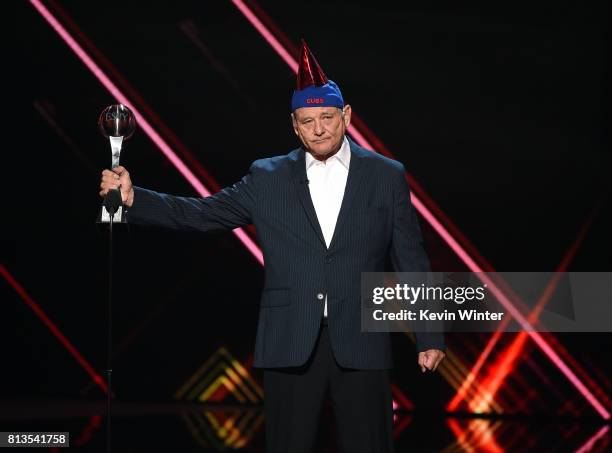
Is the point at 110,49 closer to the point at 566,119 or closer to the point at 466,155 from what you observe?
Answer: the point at 466,155

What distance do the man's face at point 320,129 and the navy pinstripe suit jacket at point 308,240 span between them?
5 centimetres

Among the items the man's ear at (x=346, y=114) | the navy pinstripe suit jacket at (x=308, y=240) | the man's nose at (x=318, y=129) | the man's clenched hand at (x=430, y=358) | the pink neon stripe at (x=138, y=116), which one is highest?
the pink neon stripe at (x=138, y=116)

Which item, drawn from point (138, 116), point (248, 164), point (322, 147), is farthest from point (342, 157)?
point (138, 116)

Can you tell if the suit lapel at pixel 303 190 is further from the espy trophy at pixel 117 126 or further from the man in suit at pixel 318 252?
the espy trophy at pixel 117 126

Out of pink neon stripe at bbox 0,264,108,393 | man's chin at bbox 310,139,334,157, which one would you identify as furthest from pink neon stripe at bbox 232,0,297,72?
man's chin at bbox 310,139,334,157

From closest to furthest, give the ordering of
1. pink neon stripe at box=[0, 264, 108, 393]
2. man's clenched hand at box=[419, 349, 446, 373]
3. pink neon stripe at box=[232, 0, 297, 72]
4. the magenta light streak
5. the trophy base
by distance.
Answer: the trophy base < man's clenched hand at box=[419, 349, 446, 373] < the magenta light streak < pink neon stripe at box=[232, 0, 297, 72] < pink neon stripe at box=[0, 264, 108, 393]

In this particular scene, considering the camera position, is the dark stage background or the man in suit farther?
the dark stage background

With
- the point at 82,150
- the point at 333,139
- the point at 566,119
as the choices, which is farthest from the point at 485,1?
the point at 333,139

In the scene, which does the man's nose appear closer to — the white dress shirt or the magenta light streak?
the white dress shirt

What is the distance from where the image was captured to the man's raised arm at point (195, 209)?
7.18 feet

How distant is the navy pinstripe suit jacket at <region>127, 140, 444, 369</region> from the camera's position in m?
2.09

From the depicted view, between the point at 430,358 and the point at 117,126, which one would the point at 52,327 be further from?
the point at 430,358

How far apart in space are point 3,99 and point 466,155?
8.31ft

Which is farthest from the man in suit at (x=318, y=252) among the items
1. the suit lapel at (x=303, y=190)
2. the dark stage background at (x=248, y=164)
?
the dark stage background at (x=248, y=164)
